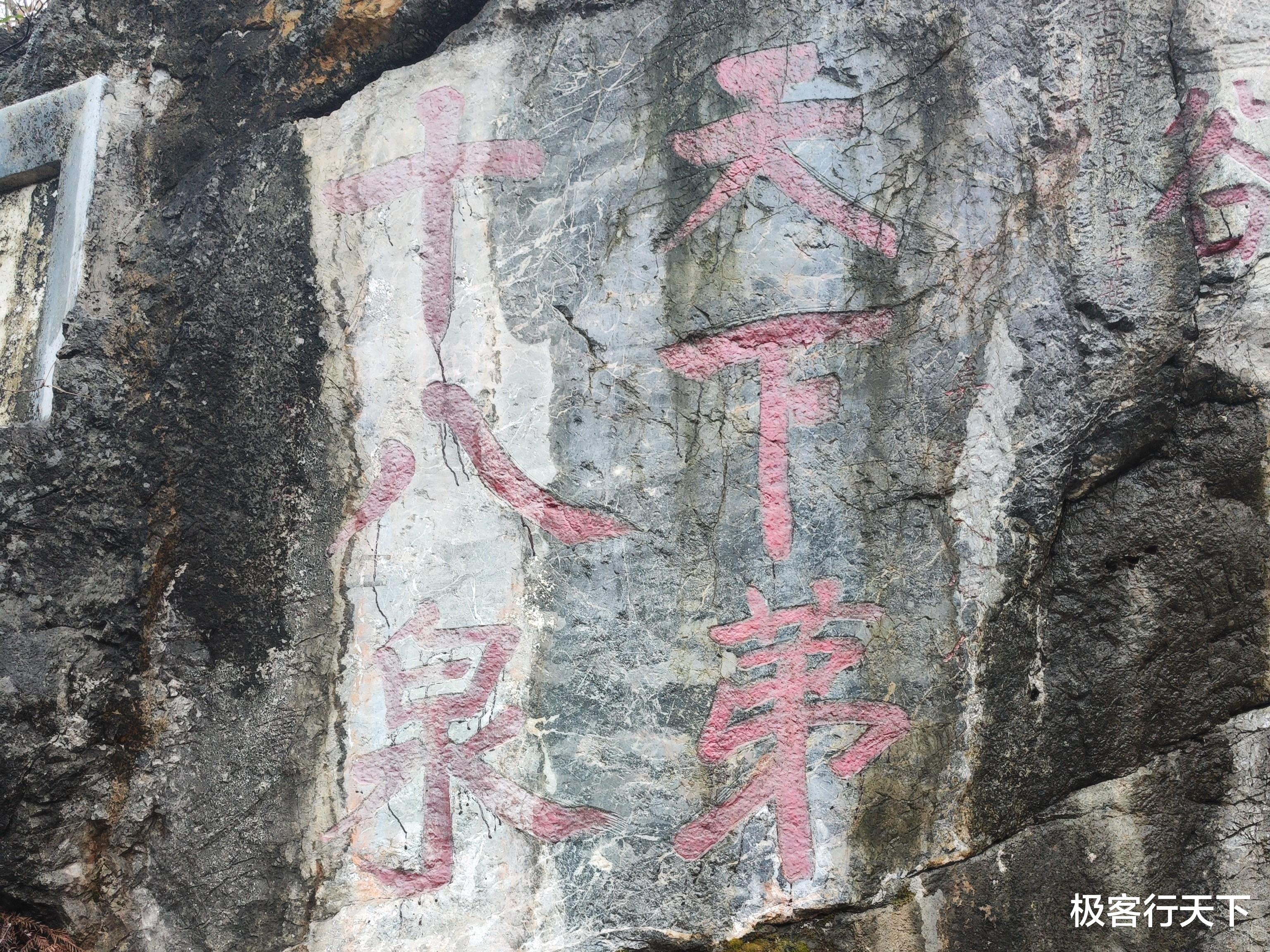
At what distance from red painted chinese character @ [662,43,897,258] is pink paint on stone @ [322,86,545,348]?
49 cm

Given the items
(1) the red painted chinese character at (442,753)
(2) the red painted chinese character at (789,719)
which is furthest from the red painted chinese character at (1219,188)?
(1) the red painted chinese character at (442,753)

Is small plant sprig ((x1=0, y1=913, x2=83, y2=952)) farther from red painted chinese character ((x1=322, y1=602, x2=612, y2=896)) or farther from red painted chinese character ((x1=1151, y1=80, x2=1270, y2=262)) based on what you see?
red painted chinese character ((x1=1151, y1=80, x2=1270, y2=262))

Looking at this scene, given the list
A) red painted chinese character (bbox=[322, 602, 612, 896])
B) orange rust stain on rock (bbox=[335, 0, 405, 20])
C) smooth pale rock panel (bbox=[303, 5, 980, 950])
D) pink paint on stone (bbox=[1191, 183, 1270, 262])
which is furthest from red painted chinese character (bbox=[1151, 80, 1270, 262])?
orange rust stain on rock (bbox=[335, 0, 405, 20])

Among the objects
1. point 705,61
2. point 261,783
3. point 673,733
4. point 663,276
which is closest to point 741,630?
point 673,733

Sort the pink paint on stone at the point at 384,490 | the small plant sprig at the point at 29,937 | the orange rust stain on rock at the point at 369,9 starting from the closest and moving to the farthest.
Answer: the small plant sprig at the point at 29,937 < the pink paint on stone at the point at 384,490 < the orange rust stain on rock at the point at 369,9

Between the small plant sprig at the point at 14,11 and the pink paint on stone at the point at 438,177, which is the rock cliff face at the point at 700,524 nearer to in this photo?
the pink paint on stone at the point at 438,177

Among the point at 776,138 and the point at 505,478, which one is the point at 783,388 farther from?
the point at 505,478

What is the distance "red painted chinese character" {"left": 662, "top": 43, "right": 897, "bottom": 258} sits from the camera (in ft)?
9.36

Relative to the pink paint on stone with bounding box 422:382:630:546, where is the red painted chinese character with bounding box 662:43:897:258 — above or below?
above

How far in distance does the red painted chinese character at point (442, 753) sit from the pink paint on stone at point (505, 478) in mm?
304

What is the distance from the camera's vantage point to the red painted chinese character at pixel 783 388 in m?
2.80

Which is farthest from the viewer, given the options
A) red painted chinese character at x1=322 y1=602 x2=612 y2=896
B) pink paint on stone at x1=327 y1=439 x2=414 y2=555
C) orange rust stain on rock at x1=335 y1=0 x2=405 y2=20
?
orange rust stain on rock at x1=335 y1=0 x2=405 y2=20

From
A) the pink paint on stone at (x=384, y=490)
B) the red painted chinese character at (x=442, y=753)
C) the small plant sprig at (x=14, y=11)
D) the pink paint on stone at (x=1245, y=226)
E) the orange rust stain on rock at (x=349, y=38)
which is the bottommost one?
the red painted chinese character at (x=442, y=753)

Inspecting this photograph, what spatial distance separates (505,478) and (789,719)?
0.97m
